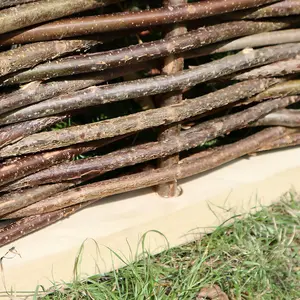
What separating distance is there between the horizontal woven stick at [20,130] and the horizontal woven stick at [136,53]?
15cm

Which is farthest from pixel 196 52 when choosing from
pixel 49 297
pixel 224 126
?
pixel 49 297

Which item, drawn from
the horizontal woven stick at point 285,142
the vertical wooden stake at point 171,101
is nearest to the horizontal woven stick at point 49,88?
the vertical wooden stake at point 171,101

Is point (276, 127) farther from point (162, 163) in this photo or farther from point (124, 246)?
point (124, 246)

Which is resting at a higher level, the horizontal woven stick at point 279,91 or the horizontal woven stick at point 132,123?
the horizontal woven stick at point 279,91

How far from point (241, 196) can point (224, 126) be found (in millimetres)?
312

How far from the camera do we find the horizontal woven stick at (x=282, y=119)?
254 cm

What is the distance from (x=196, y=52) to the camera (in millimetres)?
2199

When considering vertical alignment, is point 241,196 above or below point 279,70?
below

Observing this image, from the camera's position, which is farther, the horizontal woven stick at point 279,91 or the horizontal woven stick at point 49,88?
the horizontal woven stick at point 279,91

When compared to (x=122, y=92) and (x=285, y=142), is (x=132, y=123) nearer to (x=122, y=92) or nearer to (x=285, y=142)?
(x=122, y=92)

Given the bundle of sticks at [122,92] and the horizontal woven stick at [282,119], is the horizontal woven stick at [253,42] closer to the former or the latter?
the bundle of sticks at [122,92]

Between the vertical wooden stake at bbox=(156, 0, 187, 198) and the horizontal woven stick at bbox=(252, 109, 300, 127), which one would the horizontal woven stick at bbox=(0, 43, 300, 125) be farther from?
the horizontal woven stick at bbox=(252, 109, 300, 127)

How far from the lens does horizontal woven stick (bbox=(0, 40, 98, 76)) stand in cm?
177

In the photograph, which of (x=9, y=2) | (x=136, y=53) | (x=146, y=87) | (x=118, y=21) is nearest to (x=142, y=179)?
(x=146, y=87)
